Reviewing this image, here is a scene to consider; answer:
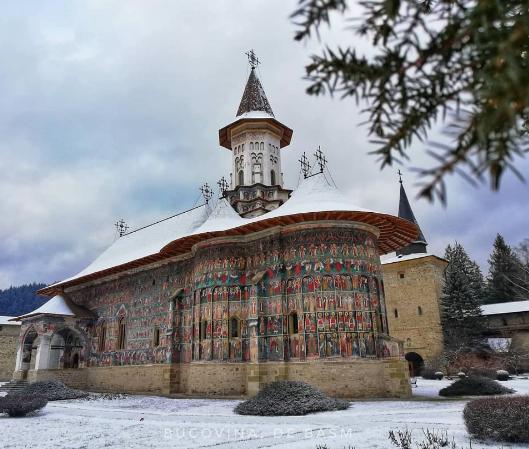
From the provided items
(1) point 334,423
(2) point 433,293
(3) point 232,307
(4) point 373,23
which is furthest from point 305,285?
(2) point 433,293

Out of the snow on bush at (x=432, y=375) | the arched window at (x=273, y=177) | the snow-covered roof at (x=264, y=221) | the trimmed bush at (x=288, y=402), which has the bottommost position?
the snow on bush at (x=432, y=375)

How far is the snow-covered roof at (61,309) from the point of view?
23.5 meters

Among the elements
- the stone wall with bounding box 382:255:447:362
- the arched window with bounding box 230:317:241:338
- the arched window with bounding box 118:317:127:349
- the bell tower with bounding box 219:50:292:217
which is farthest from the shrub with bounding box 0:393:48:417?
the stone wall with bounding box 382:255:447:362

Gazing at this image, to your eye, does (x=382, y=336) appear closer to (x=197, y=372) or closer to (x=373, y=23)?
(x=197, y=372)

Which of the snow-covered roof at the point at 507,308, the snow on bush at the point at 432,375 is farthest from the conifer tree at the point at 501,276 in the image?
the snow on bush at the point at 432,375

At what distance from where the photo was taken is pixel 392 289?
3253 cm

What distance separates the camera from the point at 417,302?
31.2m

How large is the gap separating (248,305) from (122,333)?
9.31 meters

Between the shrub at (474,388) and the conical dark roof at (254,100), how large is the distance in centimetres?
1701

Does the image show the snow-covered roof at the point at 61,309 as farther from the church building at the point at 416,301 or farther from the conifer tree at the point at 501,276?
the conifer tree at the point at 501,276

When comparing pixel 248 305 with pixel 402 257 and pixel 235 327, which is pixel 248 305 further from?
pixel 402 257

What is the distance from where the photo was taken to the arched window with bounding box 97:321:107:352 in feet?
77.0

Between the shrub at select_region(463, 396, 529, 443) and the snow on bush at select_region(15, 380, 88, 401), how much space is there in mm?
15878

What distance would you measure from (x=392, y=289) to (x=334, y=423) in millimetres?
24710
